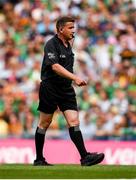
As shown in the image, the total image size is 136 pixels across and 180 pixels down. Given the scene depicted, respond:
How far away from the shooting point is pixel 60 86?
10.5 m

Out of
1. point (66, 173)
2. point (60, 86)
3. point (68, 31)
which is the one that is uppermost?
point (68, 31)

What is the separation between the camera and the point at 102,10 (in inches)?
778

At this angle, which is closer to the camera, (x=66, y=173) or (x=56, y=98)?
(x=66, y=173)

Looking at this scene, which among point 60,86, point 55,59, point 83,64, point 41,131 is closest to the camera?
point 55,59

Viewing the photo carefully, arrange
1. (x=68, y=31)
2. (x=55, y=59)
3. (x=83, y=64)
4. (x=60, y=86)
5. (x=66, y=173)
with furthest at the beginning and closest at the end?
(x=83, y=64) → (x=60, y=86) → (x=68, y=31) → (x=55, y=59) → (x=66, y=173)

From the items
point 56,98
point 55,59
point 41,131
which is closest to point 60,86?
point 56,98

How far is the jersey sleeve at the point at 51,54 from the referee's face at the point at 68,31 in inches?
8.1

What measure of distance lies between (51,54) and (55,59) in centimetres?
9

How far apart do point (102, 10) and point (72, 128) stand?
9795 mm

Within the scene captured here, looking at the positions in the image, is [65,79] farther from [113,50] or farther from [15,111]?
[113,50]

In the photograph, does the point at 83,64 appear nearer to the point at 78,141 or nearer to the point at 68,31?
the point at 68,31

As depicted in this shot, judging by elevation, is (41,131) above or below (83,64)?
below

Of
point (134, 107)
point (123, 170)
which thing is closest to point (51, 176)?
point (123, 170)

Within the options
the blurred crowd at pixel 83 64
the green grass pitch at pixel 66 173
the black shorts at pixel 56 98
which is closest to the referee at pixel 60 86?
the black shorts at pixel 56 98
